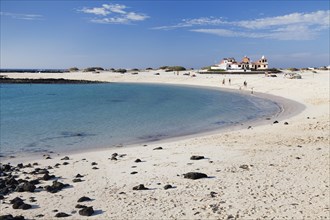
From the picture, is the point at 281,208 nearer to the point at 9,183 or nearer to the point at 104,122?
Result: the point at 9,183

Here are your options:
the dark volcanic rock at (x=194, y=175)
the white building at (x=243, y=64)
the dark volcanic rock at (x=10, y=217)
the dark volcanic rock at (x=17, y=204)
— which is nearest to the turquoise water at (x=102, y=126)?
the dark volcanic rock at (x=194, y=175)

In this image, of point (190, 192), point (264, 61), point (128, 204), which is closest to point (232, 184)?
point (190, 192)

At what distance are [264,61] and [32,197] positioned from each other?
124m

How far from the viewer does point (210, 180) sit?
13055mm

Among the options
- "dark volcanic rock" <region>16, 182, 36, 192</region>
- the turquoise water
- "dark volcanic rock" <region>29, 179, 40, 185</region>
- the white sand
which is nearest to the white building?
the turquoise water

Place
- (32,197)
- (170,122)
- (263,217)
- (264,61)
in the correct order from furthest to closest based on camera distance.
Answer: (264,61)
(170,122)
(32,197)
(263,217)

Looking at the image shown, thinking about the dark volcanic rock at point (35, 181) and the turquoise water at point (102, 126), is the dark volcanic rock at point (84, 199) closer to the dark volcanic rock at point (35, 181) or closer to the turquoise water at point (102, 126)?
the dark volcanic rock at point (35, 181)

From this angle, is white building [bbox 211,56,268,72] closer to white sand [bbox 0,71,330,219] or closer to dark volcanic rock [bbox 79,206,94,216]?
white sand [bbox 0,71,330,219]

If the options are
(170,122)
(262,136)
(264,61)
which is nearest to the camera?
(262,136)

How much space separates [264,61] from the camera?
A: 416ft

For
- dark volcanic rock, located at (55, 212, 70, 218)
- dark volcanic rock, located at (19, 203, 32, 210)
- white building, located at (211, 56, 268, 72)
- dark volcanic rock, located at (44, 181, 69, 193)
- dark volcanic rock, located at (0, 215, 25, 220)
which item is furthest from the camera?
white building, located at (211, 56, 268, 72)

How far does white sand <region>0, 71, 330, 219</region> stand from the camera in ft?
33.7

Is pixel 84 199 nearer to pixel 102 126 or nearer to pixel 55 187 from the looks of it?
pixel 55 187

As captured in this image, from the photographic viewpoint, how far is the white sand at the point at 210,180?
33.7 feet
